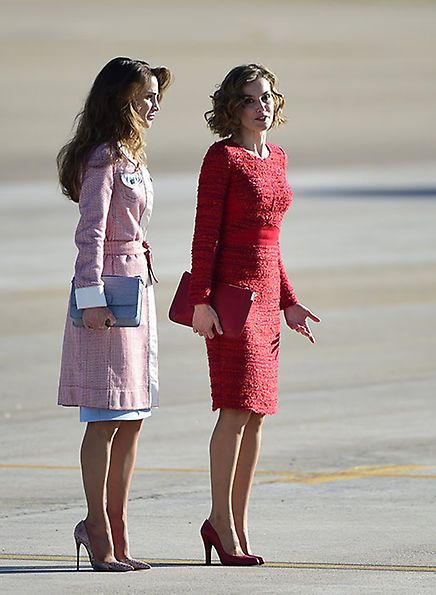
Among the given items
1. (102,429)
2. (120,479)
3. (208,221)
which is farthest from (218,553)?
(208,221)

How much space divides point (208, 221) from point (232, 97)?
1.76ft

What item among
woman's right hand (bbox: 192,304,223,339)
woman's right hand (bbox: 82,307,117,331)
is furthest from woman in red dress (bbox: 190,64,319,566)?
woman's right hand (bbox: 82,307,117,331)

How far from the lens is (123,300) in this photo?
6.79 m

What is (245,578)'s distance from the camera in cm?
667

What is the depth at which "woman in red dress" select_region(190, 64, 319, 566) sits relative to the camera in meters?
6.92

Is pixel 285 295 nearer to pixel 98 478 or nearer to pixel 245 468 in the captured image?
pixel 245 468

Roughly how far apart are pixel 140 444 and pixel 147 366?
142 inches

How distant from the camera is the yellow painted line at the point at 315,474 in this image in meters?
9.33

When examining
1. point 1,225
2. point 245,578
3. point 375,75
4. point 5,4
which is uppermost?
point 5,4

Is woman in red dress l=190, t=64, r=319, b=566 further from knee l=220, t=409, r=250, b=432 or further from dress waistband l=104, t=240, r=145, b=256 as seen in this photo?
dress waistband l=104, t=240, r=145, b=256

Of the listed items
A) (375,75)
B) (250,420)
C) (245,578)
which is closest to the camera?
(245,578)

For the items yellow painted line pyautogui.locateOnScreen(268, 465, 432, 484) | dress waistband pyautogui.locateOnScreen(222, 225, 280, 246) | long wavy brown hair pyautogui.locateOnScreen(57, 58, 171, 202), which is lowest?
yellow painted line pyautogui.locateOnScreen(268, 465, 432, 484)

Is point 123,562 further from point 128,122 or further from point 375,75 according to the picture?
point 375,75

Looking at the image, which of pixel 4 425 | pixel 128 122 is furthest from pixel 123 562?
pixel 4 425
